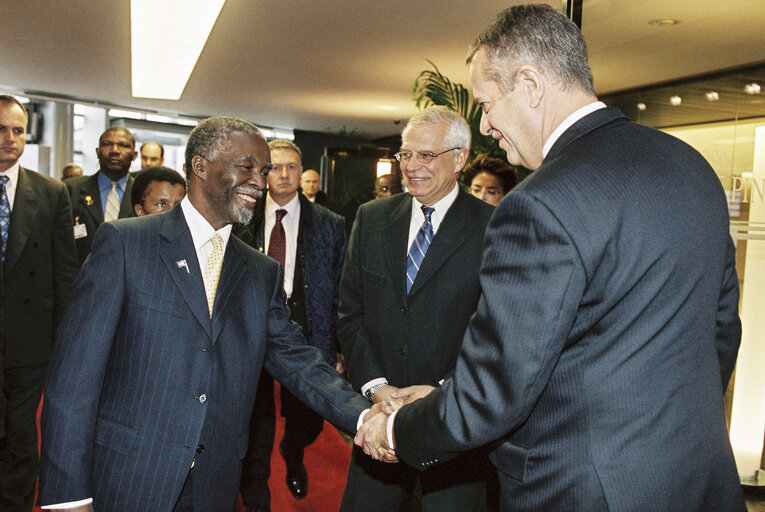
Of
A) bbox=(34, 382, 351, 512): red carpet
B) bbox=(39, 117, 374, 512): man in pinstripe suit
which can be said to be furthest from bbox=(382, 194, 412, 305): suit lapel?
bbox=(34, 382, 351, 512): red carpet

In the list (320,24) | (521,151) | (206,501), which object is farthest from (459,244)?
(320,24)

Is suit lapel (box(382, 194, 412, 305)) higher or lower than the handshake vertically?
higher

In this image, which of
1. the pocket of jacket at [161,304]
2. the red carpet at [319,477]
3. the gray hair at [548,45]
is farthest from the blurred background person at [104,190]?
the gray hair at [548,45]

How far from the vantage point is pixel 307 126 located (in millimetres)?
16156

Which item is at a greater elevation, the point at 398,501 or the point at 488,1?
the point at 488,1

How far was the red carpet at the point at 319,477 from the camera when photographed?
134 inches

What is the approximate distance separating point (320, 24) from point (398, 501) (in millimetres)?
6023

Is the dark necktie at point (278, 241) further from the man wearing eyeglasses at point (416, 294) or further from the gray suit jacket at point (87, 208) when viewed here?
the gray suit jacket at point (87, 208)

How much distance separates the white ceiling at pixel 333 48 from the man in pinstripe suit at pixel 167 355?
206 centimetres

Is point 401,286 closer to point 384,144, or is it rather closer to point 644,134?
point 644,134

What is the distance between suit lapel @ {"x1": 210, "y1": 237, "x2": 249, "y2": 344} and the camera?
69.0 inches

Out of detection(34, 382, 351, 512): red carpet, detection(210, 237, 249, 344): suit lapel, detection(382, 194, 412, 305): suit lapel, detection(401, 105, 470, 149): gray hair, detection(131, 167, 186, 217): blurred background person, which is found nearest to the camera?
detection(210, 237, 249, 344): suit lapel

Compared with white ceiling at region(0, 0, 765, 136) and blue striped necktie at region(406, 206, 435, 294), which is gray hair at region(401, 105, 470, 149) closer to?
blue striped necktie at region(406, 206, 435, 294)

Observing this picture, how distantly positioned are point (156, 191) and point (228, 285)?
3.98 ft
